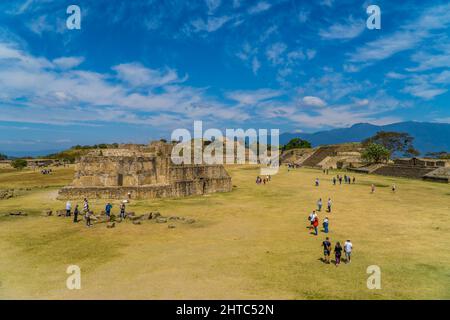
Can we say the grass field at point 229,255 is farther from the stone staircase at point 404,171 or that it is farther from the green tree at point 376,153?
the green tree at point 376,153

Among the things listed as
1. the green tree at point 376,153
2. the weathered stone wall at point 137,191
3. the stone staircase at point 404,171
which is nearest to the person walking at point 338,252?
the weathered stone wall at point 137,191

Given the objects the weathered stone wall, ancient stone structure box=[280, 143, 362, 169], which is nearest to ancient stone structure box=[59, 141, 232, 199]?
the weathered stone wall

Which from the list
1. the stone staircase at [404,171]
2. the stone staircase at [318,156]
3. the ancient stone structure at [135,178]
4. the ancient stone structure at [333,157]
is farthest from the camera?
the stone staircase at [318,156]

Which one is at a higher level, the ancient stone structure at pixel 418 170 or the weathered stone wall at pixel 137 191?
the ancient stone structure at pixel 418 170

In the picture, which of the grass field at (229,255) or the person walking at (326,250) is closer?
the grass field at (229,255)

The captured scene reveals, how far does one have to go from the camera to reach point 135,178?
1099 inches

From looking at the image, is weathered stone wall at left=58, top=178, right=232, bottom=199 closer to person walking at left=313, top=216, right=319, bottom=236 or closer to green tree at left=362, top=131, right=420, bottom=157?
person walking at left=313, top=216, right=319, bottom=236

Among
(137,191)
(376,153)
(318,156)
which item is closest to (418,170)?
(376,153)

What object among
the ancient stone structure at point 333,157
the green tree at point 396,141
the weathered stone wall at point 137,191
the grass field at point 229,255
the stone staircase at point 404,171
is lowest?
the grass field at point 229,255

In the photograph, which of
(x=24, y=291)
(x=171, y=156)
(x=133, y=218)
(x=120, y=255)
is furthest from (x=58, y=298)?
(x=171, y=156)

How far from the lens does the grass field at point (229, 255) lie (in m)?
9.19

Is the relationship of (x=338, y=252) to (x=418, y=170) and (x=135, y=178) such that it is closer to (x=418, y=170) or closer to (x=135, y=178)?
(x=135, y=178)

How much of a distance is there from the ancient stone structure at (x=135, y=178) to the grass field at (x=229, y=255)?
366 cm

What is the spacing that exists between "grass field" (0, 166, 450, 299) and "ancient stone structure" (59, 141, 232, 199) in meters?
3.66
